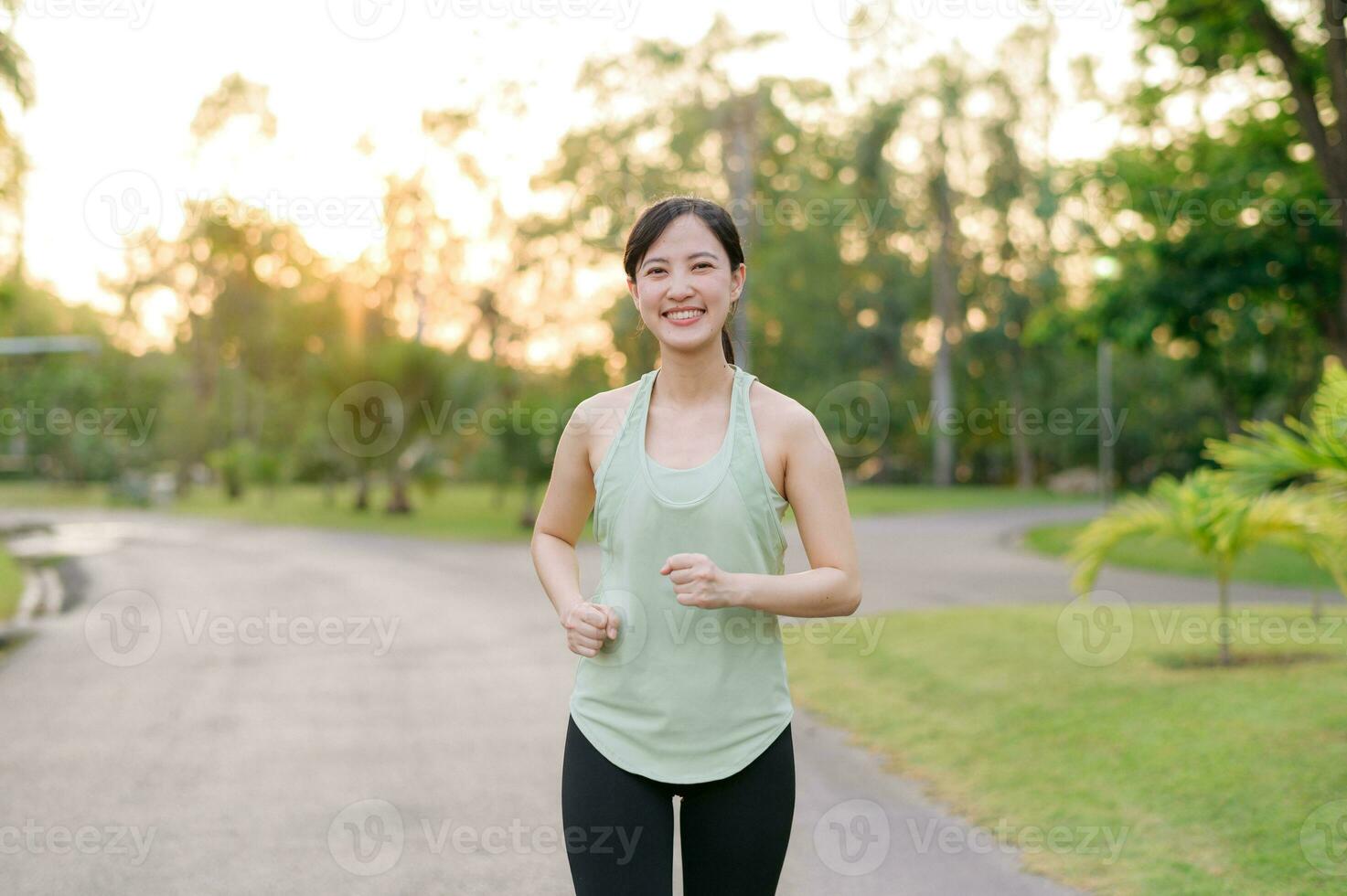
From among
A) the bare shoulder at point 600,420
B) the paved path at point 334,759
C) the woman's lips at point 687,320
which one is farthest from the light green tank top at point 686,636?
the paved path at point 334,759

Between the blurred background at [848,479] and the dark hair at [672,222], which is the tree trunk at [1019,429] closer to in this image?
the blurred background at [848,479]

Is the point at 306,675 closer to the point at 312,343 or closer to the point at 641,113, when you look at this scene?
the point at 641,113

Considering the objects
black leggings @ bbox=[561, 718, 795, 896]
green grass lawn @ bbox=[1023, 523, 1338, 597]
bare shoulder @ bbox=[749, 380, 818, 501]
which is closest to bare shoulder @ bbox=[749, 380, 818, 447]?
bare shoulder @ bbox=[749, 380, 818, 501]

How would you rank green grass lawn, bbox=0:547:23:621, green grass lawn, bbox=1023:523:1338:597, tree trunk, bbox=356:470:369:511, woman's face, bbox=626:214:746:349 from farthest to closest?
tree trunk, bbox=356:470:369:511 → green grass lawn, bbox=1023:523:1338:597 → green grass lawn, bbox=0:547:23:621 → woman's face, bbox=626:214:746:349

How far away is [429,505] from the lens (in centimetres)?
3928

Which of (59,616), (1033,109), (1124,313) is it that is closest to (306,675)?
(59,616)

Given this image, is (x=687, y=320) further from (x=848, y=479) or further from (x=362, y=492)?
(x=848, y=479)

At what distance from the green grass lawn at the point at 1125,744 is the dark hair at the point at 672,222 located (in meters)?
3.29

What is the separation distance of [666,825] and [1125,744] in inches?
187

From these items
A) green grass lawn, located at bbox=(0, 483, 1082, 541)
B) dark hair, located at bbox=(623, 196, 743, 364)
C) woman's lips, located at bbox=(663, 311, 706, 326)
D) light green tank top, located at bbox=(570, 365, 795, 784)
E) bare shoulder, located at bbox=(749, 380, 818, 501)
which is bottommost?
green grass lawn, located at bbox=(0, 483, 1082, 541)

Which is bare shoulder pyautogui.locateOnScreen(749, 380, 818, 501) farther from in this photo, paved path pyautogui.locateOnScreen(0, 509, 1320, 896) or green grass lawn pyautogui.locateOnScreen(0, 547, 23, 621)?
green grass lawn pyautogui.locateOnScreen(0, 547, 23, 621)

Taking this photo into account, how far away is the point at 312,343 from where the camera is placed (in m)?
54.7

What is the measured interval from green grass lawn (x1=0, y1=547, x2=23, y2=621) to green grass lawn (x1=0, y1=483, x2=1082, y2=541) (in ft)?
29.2

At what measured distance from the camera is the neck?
7.85 ft
